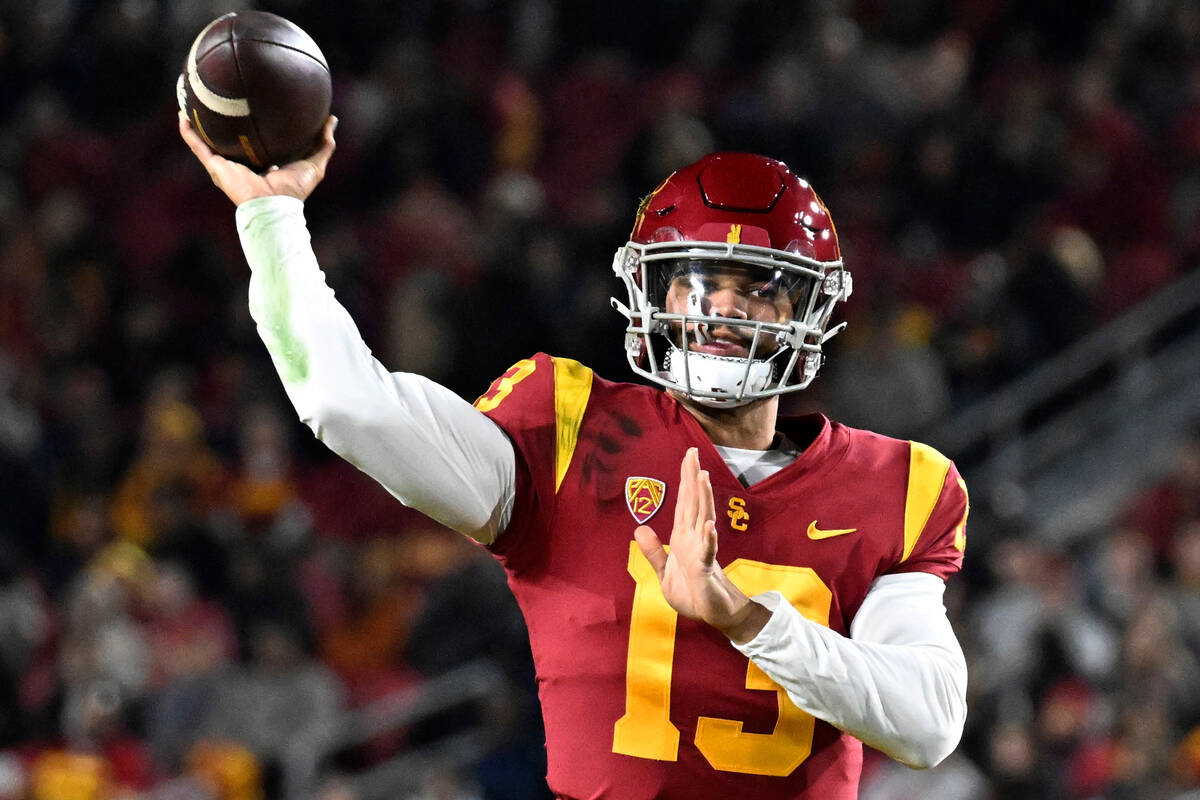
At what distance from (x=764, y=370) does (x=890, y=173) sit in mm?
5719

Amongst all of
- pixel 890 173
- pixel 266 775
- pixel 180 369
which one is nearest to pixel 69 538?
pixel 180 369

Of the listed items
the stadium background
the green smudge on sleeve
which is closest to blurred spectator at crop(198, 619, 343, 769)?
the stadium background

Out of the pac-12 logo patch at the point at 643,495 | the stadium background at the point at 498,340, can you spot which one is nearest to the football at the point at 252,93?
the pac-12 logo patch at the point at 643,495

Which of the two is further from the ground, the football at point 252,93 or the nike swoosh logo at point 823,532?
the football at point 252,93

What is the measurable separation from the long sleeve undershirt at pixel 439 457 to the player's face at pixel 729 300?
36 centimetres

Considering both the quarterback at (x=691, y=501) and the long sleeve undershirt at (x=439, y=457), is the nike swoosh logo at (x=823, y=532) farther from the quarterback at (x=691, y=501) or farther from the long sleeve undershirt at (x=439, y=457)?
the long sleeve undershirt at (x=439, y=457)

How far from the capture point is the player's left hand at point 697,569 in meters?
2.13

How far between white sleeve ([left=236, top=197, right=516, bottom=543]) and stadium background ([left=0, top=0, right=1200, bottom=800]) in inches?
128

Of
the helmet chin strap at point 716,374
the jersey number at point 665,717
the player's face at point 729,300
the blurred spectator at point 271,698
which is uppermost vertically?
the player's face at point 729,300

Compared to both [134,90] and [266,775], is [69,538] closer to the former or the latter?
Result: [266,775]

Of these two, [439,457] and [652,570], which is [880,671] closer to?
[652,570]

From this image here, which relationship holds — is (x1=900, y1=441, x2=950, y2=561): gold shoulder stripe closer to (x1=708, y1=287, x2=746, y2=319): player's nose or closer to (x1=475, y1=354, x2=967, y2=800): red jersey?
(x1=475, y1=354, x2=967, y2=800): red jersey

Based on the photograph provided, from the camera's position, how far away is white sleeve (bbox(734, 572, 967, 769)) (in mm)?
2170

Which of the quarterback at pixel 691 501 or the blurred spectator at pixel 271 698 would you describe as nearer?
the quarterback at pixel 691 501
